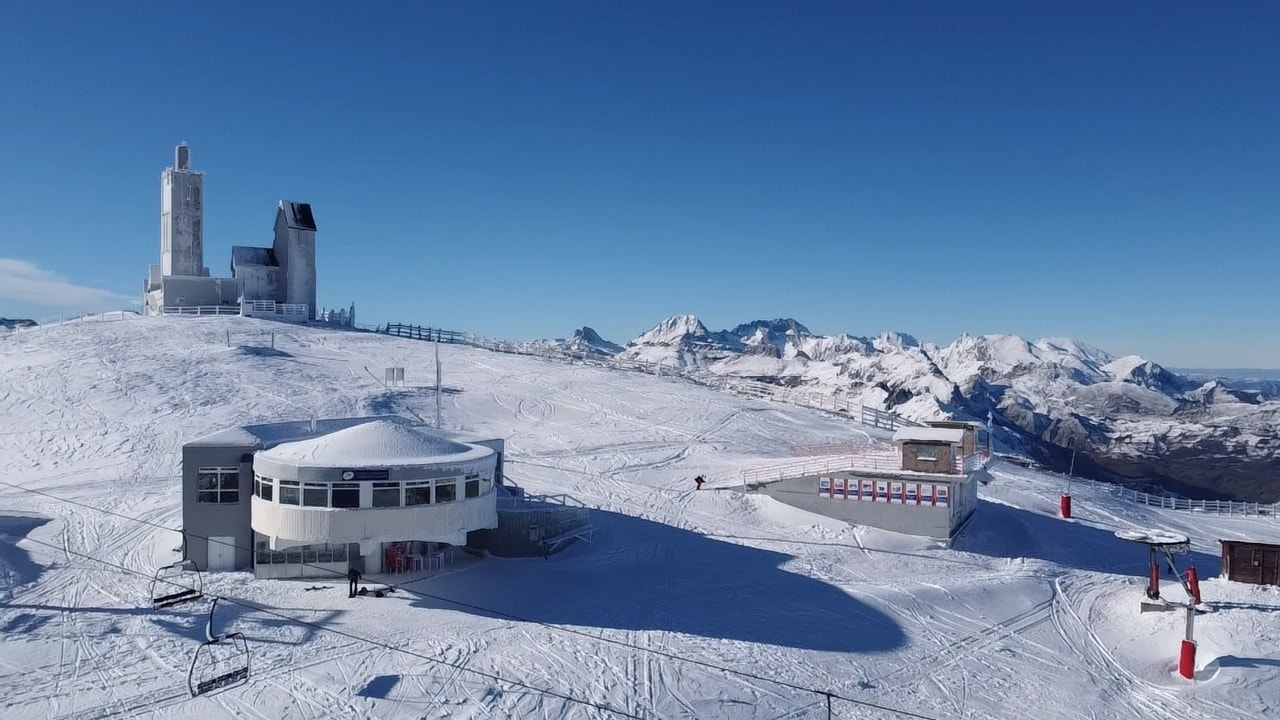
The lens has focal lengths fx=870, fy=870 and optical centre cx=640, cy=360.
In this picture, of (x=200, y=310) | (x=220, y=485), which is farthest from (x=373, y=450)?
(x=200, y=310)

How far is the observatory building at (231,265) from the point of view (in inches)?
2534

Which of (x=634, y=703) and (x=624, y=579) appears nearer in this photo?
(x=634, y=703)

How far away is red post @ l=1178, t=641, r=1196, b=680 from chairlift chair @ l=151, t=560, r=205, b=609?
21.8 m

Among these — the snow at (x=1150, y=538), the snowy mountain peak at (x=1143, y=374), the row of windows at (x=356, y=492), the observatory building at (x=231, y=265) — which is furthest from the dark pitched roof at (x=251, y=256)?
the snowy mountain peak at (x=1143, y=374)

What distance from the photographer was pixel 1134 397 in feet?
516

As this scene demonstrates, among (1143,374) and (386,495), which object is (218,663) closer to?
(386,495)

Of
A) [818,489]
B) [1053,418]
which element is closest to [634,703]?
[818,489]

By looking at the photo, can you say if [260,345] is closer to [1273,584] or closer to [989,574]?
[989,574]

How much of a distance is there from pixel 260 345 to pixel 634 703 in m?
45.3

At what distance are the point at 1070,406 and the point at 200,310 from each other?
459 ft

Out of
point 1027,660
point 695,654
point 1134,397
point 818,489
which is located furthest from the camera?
point 1134,397

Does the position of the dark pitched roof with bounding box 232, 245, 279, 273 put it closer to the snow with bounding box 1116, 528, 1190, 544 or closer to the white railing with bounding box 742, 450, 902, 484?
the white railing with bounding box 742, 450, 902, 484

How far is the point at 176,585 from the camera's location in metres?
20.7

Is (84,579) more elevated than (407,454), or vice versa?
(407,454)
